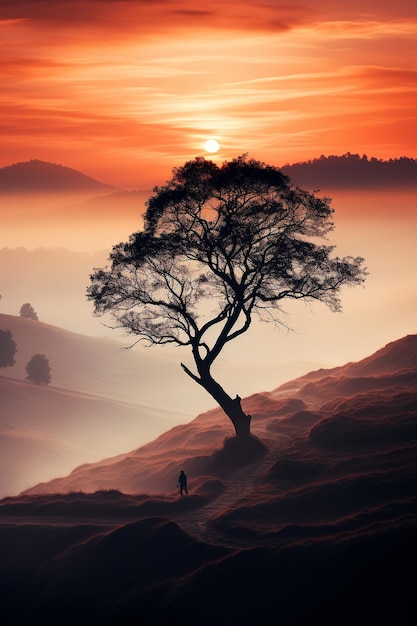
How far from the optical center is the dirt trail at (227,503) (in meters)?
42.1

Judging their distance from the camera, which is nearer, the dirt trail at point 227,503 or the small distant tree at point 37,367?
the dirt trail at point 227,503

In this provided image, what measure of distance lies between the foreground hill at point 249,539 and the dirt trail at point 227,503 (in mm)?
118

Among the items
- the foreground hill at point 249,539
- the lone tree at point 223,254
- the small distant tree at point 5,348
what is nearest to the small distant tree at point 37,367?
the small distant tree at point 5,348

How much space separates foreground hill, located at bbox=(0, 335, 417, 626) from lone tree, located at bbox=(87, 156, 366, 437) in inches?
273

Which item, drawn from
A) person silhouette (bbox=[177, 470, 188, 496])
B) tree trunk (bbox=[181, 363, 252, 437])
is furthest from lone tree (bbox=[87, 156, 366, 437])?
person silhouette (bbox=[177, 470, 188, 496])

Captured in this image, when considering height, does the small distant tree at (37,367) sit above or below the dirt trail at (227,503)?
above

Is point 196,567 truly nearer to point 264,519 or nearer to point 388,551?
point 264,519

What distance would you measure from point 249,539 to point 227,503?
607 cm

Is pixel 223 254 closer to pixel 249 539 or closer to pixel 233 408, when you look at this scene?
pixel 233 408

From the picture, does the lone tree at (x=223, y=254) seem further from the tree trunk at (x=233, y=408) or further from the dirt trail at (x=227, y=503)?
the dirt trail at (x=227, y=503)

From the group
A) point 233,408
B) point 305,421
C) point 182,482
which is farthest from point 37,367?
point 182,482

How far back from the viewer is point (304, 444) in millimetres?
54406

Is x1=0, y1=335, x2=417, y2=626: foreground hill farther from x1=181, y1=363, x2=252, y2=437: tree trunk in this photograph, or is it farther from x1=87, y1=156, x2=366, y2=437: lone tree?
x1=87, y1=156, x2=366, y2=437: lone tree

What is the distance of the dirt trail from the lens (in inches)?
1657
